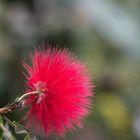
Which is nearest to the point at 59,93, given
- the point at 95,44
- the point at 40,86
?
the point at 40,86

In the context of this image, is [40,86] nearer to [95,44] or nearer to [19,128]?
[19,128]

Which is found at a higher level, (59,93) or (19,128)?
(59,93)

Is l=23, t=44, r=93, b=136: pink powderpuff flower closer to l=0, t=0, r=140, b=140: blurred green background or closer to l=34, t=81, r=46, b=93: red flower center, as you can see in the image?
l=34, t=81, r=46, b=93: red flower center

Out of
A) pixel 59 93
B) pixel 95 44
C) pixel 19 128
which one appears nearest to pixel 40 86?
pixel 59 93

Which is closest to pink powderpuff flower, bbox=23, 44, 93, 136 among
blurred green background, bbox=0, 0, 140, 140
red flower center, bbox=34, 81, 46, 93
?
red flower center, bbox=34, 81, 46, 93

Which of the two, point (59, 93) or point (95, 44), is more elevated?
point (59, 93)

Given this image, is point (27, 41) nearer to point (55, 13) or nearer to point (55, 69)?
point (55, 13)

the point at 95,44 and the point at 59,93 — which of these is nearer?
the point at 59,93
